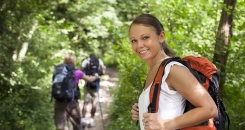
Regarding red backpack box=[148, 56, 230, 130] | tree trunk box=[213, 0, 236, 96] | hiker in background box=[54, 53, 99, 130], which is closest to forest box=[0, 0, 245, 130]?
tree trunk box=[213, 0, 236, 96]

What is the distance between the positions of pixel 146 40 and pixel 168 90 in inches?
15.1

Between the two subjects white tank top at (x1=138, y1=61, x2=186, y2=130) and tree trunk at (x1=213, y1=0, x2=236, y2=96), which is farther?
tree trunk at (x1=213, y1=0, x2=236, y2=96)

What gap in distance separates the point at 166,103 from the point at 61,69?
4386mm

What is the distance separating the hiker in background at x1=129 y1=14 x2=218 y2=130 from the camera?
5.65 feet

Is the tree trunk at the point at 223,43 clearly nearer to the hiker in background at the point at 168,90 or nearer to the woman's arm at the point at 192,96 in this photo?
the hiker in background at the point at 168,90

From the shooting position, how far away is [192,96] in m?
1.74

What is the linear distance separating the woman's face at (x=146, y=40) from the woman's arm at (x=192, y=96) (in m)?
0.31

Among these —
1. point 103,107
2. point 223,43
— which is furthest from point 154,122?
point 103,107

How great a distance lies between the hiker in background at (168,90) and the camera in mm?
1724

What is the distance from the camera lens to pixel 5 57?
695 centimetres

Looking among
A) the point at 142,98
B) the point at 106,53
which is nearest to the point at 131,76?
the point at 142,98

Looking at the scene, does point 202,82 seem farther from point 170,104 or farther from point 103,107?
point 103,107

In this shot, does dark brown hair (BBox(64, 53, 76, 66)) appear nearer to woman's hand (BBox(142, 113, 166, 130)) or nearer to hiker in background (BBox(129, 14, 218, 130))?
hiker in background (BBox(129, 14, 218, 130))

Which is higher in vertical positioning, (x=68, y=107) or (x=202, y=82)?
(x=202, y=82)
